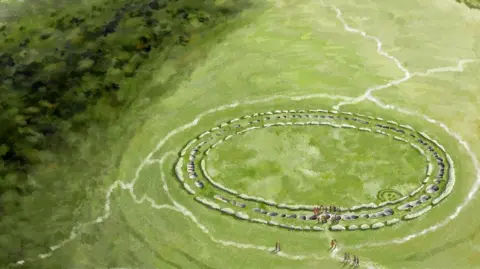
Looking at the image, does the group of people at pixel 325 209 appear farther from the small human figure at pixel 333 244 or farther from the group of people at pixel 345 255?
the small human figure at pixel 333 244

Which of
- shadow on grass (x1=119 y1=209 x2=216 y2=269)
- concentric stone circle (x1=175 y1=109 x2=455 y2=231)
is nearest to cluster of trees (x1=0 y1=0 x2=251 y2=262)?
shadow on grass (x1=119 y1=209 x2=216 y2=269)

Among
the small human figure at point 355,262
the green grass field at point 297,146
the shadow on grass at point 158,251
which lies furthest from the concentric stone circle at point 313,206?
the shadow on grass at point 158,251

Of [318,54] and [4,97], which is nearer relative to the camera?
[4,97]

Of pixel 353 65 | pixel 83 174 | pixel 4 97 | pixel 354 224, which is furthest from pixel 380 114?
pixel 4 97

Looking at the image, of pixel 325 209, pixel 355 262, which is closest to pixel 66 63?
pixel 325 209

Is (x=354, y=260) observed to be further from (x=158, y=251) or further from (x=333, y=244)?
(x=158, y=251)

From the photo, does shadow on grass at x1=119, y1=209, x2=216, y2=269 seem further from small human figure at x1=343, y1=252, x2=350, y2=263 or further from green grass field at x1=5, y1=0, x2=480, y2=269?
small human figure at x1=343, y1=252, x2=350, y2=263

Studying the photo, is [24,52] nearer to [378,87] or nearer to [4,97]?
[4,97]
